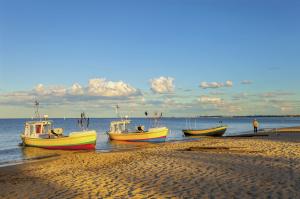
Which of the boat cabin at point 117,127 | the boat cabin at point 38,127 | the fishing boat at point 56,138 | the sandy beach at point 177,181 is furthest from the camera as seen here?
the boat cabin at point 117,127

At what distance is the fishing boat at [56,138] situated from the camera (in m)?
37.0

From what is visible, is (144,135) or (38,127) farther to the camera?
(144,135)

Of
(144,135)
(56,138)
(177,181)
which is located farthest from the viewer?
(144,135)

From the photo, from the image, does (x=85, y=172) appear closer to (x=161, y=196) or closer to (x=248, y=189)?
(x=161, y=196)

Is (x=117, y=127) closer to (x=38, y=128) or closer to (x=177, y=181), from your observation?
(x=38, y=128)

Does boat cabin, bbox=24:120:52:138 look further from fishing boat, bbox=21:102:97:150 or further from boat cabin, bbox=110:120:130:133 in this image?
boat cabin, bbox=110:120:130:133

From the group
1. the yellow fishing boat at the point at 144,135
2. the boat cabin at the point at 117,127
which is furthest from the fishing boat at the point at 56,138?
the boat cabin at the point at 117,127

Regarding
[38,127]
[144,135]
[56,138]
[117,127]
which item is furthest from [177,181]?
[117,127]

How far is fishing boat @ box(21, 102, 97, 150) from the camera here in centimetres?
3697

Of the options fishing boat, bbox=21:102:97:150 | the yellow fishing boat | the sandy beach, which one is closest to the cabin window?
fishing boat, bbox=21:102:97:150

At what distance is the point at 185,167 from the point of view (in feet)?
54.9

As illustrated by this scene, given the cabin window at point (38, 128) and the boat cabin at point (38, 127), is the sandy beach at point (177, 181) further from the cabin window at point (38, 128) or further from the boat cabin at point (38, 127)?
the cabin window at point (38, 128)

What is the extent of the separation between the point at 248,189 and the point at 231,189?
1.87 feet

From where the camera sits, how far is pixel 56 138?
124 ft
